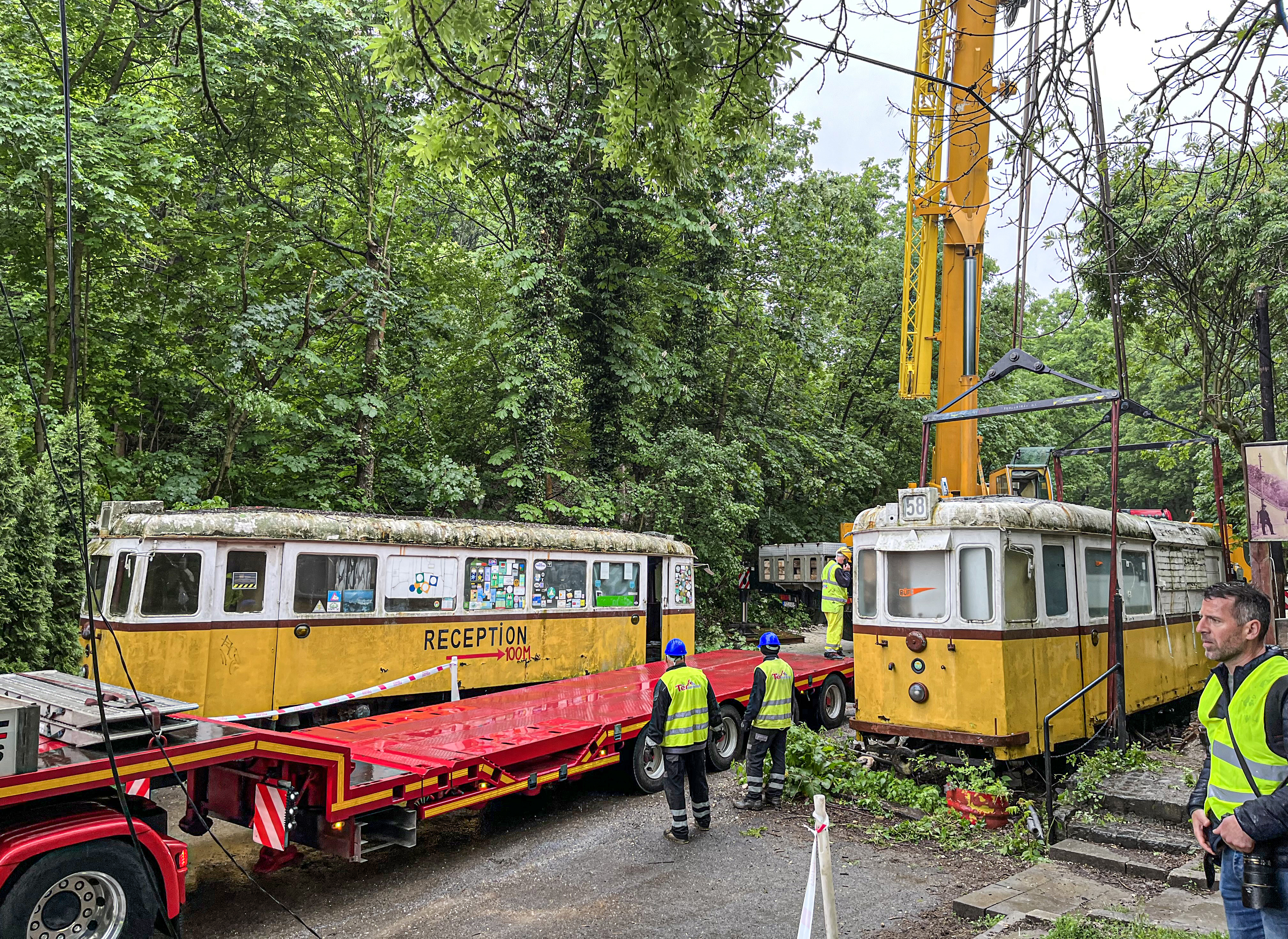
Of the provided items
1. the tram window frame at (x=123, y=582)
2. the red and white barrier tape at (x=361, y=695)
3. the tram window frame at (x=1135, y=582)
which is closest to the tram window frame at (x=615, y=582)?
the red and white barrier tape at (x=361, y=695)

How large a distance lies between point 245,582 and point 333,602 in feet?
3.34

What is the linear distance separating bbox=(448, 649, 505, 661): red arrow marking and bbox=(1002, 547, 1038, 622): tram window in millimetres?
6553

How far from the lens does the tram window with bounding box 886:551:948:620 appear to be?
8445mm

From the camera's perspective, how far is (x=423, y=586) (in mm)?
10961

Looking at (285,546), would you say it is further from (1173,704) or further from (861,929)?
(1173,704)

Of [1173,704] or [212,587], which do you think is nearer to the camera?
[212,587]

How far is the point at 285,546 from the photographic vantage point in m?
9.70

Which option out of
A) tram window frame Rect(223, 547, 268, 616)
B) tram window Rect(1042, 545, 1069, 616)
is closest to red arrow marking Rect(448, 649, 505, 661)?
tram window frame Rect(223, 547, 268, 616)

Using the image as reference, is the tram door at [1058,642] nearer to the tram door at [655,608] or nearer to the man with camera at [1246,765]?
the man with camera at [1246,765]

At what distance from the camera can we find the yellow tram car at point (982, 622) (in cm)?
801

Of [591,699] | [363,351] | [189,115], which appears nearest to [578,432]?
[363,351]

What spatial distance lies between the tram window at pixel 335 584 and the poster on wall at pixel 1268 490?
9.21 metres

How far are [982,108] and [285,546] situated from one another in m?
8.32

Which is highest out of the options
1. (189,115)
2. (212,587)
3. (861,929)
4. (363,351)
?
(189,115)
